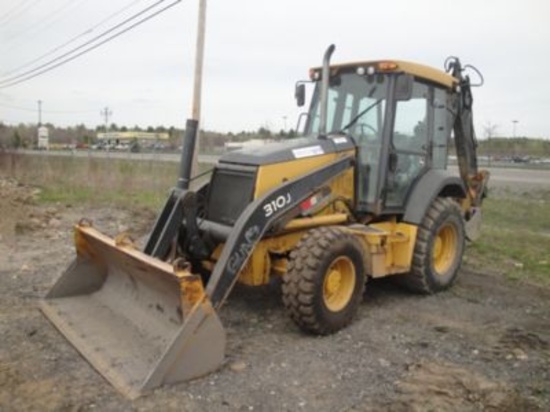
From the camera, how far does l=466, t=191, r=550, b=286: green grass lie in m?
8.26

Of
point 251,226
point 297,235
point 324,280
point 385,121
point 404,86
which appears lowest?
point 324,280

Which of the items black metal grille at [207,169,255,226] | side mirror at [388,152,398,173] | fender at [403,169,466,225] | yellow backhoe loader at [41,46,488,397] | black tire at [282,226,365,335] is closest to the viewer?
yellow backhoe loader at [41,46,488,397]

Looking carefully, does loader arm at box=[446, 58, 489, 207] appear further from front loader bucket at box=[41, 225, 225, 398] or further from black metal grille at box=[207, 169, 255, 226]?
front loader bucket at box=[41, 225, 225, 398]

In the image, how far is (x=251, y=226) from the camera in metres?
5.10

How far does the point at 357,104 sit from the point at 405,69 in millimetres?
602

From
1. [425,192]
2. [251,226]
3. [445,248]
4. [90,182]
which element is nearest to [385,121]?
[425,192]

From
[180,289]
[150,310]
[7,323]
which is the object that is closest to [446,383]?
[180,289]

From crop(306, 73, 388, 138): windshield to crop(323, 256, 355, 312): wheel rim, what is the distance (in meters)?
1.56

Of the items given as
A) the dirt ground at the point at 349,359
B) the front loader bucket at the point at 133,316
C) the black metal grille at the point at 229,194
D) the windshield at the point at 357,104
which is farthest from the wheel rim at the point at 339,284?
the windshield at the point at 357,104

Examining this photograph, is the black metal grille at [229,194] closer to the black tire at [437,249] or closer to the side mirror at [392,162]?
the side mirror at [392,162]

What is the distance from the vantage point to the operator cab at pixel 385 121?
630cm

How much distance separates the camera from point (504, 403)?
13.8 ft

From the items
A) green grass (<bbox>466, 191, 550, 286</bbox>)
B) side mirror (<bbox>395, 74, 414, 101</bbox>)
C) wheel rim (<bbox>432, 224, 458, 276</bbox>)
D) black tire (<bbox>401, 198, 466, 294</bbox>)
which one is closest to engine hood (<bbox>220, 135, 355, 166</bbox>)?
side mirror (<bbox>395, 74, 414, 101</bbox>)

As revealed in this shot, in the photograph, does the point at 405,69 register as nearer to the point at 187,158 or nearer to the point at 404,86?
the point at 404,86
